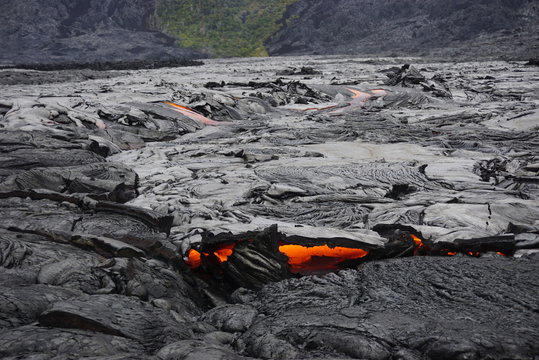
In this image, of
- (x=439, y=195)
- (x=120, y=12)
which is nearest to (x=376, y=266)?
(x=439, y=195)

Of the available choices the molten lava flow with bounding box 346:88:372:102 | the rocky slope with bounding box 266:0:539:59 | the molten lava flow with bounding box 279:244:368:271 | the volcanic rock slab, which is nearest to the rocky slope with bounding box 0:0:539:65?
the rocky slope with bounding box 266:0:539:59

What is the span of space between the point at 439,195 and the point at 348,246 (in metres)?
1.88

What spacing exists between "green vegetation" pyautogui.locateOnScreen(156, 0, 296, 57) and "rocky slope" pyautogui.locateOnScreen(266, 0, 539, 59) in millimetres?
1933

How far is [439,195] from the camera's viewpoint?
5.20 m

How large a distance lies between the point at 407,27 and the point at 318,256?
143ft

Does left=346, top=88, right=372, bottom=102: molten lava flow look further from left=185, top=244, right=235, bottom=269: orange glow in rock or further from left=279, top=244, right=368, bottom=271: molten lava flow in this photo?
left=185, top=244, right=235, bottom=269: orange glow in rock

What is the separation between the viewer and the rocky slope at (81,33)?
127 feet

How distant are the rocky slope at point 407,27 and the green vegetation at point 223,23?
76.1 inches

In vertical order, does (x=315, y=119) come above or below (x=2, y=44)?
below

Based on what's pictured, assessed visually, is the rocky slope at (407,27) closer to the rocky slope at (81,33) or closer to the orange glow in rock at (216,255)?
the rocky slope at (81,33)

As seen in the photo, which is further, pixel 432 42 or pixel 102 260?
pixel 432 42

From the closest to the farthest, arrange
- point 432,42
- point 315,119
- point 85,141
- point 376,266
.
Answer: point 376,266, point 85,141, point 315,119, point 432,42

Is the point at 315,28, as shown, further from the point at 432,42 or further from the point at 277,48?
the point at 432,42

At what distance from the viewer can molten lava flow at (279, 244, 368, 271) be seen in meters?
3.95
